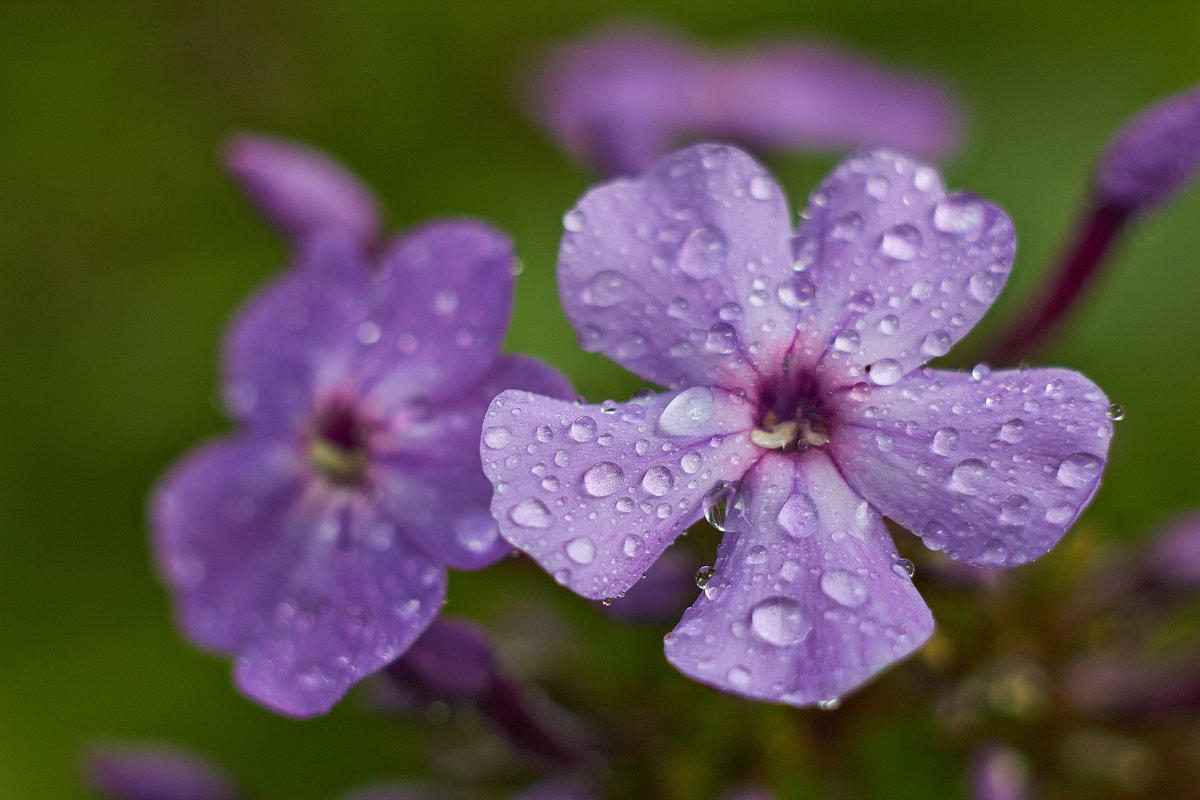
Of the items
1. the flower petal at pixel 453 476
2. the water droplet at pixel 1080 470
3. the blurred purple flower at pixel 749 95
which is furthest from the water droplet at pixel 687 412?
the blurred purple flower at pixel 749 95

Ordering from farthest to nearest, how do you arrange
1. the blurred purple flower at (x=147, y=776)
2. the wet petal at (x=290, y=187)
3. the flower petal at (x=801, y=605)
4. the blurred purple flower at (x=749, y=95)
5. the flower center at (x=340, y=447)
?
1. the blurred purple flower at (x=749, y=95)
2. the blurred purple flower at (x=147, y=776)
3. the wet petal at (x=290, y=187)
4. the flower center at (x=340, y=447)
5. the flower petal at (x=801, y=605)

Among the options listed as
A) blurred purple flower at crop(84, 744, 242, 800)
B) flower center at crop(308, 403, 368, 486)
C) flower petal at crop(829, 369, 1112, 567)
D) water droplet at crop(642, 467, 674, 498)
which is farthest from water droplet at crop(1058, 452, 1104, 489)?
blurred purple flower at crop(84, 744, 242, 800)

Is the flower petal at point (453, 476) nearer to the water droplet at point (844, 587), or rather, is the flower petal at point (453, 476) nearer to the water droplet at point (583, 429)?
the water droplet at point (583, 429)

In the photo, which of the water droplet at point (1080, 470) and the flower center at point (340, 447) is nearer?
the water droplet at point (1080, 470)

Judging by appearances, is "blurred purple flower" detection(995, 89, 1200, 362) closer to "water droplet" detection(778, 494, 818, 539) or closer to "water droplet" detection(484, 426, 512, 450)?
"water droplet" detection(778, 494, 818, 539)

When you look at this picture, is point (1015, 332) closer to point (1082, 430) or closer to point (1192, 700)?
point (1192, 700)

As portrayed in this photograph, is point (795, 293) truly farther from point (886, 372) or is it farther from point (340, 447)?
point (340, 447)
